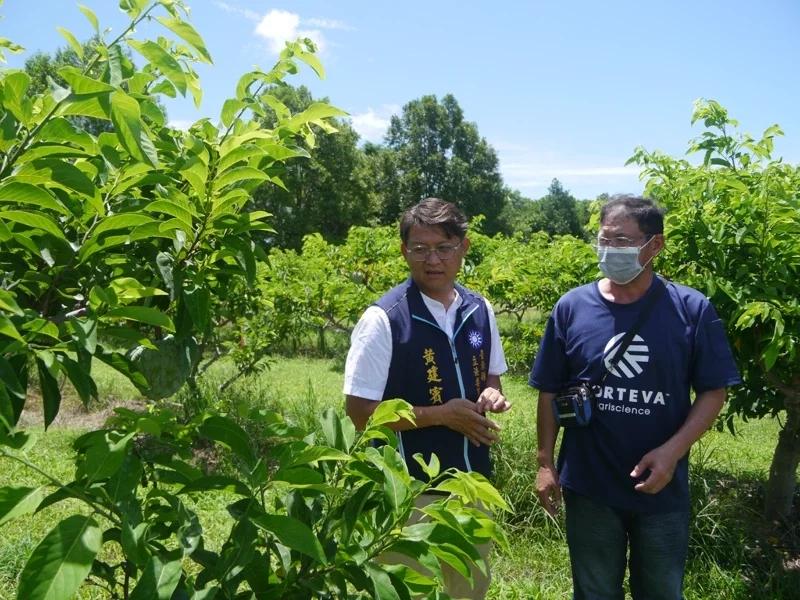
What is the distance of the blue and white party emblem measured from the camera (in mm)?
2580

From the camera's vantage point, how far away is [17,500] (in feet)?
2.86

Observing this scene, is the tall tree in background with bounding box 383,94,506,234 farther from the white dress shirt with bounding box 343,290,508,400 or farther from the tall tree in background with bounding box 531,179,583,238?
the white dress shirt with bounding box 343,290,508,400

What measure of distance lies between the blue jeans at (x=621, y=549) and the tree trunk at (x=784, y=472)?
215 centimetres

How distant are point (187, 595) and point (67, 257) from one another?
58 centimetres

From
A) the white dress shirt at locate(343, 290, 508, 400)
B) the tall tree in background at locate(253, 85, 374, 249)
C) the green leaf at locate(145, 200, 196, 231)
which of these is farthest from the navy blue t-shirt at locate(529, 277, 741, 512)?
the tall tree in background at locate(253, 85, 374, 249)

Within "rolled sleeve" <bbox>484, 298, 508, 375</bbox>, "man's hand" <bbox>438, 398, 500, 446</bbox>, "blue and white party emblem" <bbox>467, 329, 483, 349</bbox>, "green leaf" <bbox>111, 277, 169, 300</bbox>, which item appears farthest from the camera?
"rolled sleeve" <bbox>484, 298, 508, 375</bbox>

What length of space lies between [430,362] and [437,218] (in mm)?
522

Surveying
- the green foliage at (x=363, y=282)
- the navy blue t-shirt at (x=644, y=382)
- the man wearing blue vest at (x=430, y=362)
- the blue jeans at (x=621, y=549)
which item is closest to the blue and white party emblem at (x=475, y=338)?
the man wearing blue vest at (x=430, y=362)

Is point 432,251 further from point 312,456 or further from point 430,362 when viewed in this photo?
point 312,456

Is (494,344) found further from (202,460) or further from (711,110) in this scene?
(202,460)

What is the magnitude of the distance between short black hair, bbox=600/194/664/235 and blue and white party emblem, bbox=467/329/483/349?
0.74 m

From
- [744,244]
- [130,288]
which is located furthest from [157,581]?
[744,244]

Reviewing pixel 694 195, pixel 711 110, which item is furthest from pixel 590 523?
pixel 711 110

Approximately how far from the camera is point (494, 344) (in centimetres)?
273
